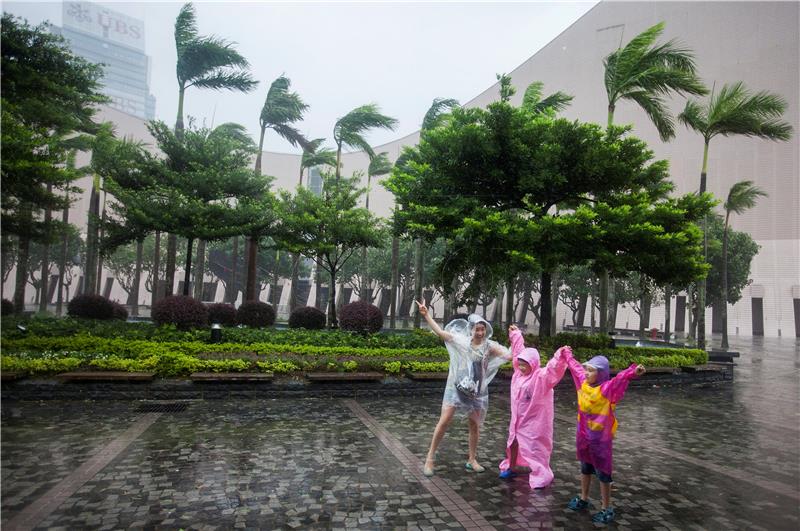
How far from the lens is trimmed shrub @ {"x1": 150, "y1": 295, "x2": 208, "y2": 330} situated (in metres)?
13.9

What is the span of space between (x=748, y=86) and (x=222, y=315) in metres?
36.2

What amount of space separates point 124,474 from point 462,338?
3904mm

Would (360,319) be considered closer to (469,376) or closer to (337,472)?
(337,472)

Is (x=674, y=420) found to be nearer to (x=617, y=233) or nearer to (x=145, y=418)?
(x=617, y=233)

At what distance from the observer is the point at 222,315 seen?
17.0m

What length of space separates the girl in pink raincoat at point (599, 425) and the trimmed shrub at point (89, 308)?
1663 centimetres

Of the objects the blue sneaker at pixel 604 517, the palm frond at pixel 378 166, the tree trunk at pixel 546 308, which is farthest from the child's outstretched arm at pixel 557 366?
the palm frond at pixel 378 166

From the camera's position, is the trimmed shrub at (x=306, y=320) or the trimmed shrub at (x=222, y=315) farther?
the trimmed shrub at (x=306, y=320)

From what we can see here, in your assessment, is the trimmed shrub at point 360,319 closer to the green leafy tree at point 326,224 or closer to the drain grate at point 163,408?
the green leafy tree at point 326,224

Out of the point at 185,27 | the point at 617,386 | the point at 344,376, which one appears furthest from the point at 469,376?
the point at 185,27

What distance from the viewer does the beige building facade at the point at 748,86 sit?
1211 inches

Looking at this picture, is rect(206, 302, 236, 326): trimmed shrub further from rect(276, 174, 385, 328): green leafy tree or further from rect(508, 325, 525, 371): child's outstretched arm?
rect(508, 325, 525, 371): child's outstretched arm

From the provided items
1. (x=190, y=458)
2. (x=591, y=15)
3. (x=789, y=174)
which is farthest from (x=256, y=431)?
(x=591, y=15)

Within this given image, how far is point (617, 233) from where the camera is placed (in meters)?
12.9
